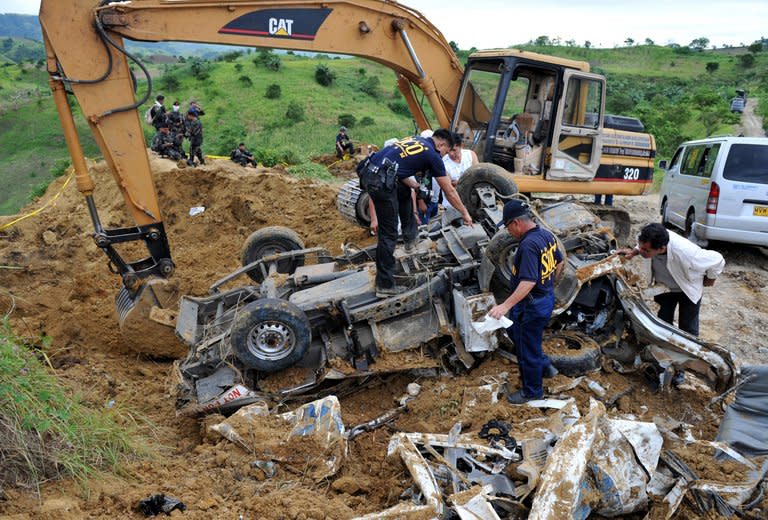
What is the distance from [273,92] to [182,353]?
25152mm

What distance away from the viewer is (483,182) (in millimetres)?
6578

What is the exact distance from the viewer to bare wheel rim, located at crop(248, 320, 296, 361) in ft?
16.6

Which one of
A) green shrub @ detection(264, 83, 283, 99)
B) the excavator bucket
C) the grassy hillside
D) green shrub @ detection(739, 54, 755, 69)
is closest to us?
the excavator bucket

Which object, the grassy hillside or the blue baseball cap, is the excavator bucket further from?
the grassy hillside

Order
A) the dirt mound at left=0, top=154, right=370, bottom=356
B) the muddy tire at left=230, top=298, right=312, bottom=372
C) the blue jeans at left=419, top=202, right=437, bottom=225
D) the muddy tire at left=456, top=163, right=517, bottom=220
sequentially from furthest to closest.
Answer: the blue jeans at left=419, top=202, right=437, bottom=225
the dirt mound at left=0, top=154, right=370, bottom=356
the muddy tire at left=456, top=163, right=517, bottom=220
the muddy tire at left=230, top=298, right=312, bottom=372

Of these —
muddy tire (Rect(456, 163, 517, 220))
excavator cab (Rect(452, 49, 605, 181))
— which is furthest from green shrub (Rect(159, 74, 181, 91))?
muddy tire (Rect(456, 163, 517, 220))

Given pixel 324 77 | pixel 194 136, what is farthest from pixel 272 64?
pixel 194 136

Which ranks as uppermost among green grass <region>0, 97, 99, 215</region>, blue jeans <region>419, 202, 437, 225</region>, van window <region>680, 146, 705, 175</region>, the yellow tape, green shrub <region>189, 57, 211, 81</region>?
green shrub <region>189, 57, 211, 81</region>

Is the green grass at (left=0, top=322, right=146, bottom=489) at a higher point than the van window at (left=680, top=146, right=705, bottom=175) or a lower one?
lower

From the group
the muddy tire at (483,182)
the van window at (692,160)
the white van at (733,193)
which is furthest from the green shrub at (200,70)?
the muddy tire at (483,182)

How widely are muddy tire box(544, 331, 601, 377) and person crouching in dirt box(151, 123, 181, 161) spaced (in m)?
→ 10.9

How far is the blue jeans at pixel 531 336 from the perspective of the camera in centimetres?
470

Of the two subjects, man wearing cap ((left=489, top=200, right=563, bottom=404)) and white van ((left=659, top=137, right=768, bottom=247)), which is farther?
white van ((left=659, top=137, right=768, bottom=247))

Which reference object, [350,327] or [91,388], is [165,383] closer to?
[91,388]
